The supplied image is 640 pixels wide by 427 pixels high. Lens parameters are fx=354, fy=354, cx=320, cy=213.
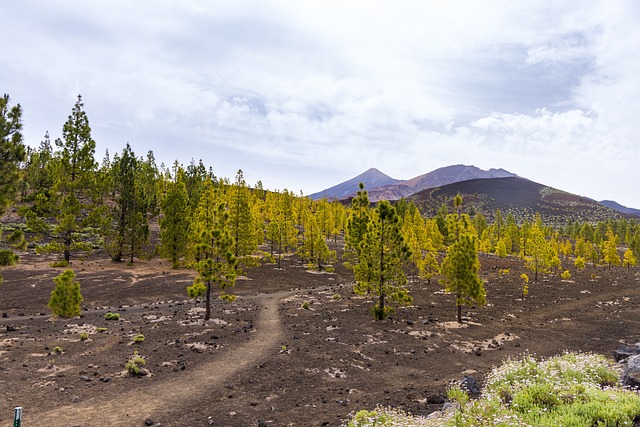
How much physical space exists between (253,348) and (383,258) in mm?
13095

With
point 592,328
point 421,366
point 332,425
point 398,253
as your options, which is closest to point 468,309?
point 592,328

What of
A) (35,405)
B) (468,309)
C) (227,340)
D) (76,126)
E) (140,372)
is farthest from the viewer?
(76,126)

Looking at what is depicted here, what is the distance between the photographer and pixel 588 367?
13836mm

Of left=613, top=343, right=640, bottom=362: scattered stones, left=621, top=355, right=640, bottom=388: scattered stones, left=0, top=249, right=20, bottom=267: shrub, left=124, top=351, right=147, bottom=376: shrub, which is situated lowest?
left=613, top=343, right=640, bottom=362: scattered stones

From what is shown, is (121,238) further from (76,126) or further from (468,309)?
(468,309)

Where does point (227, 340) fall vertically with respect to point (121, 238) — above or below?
below

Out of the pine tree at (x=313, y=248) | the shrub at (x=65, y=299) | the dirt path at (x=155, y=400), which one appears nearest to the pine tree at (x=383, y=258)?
the dirt path at (x=155, y=400)

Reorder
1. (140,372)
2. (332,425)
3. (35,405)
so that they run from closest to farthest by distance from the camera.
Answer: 1. (332,425)
2. (35,405)
3. (140,372)

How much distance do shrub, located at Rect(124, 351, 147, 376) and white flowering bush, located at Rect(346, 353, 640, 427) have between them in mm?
9910

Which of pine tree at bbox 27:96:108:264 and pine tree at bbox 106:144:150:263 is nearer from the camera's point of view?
pine tree at bbox 27:96:108:264

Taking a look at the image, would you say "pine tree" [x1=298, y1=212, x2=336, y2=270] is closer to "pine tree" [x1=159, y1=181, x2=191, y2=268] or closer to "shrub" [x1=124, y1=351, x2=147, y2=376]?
"pine tree" [x1=159, y1=181, x2=191, y2=268]

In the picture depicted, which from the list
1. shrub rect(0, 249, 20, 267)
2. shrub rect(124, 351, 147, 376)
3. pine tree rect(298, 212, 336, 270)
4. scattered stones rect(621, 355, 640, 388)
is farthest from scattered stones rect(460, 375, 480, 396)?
pine tree rect(298, 212, 336, 270)

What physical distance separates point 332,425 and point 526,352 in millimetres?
15460

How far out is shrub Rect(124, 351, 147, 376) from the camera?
49.6 feet
